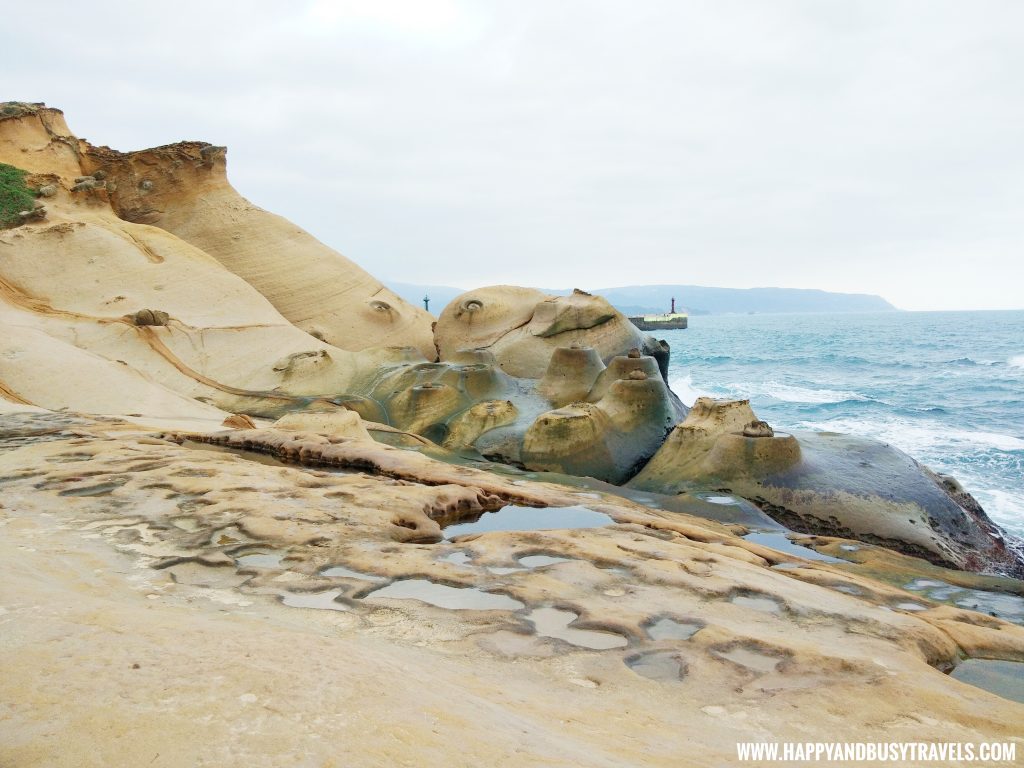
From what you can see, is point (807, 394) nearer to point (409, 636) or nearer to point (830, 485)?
point (830, 485)

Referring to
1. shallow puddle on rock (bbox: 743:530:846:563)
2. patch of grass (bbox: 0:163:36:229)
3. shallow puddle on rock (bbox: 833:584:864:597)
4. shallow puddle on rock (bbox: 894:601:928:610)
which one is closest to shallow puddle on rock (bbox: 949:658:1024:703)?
shallow puddle on rock (bbox: 894:601:928:610)

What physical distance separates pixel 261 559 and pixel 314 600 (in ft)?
1.47

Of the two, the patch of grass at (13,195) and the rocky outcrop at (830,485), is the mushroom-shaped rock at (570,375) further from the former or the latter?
the patch of grass at (13,195)

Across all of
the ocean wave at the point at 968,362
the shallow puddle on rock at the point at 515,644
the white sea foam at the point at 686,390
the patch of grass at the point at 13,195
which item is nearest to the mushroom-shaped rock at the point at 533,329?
the patch of grass at the point at 13,195

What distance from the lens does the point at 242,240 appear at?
11.8 m

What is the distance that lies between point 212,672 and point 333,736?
349 millimetres

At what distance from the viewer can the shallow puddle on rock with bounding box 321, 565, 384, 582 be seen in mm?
2461

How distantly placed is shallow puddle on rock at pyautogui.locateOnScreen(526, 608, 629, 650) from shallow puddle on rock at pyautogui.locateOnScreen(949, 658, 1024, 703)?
Result: 1.04 meters

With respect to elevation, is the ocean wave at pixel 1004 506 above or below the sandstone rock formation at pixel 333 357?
below

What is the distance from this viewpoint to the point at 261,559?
2.60m

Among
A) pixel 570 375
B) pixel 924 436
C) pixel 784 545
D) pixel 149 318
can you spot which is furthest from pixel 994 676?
pixel 924 436

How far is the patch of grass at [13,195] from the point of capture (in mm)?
9617

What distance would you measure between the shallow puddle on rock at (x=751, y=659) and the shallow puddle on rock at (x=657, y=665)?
5.6 inches

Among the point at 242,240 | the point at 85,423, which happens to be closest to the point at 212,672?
the point at 85,423
